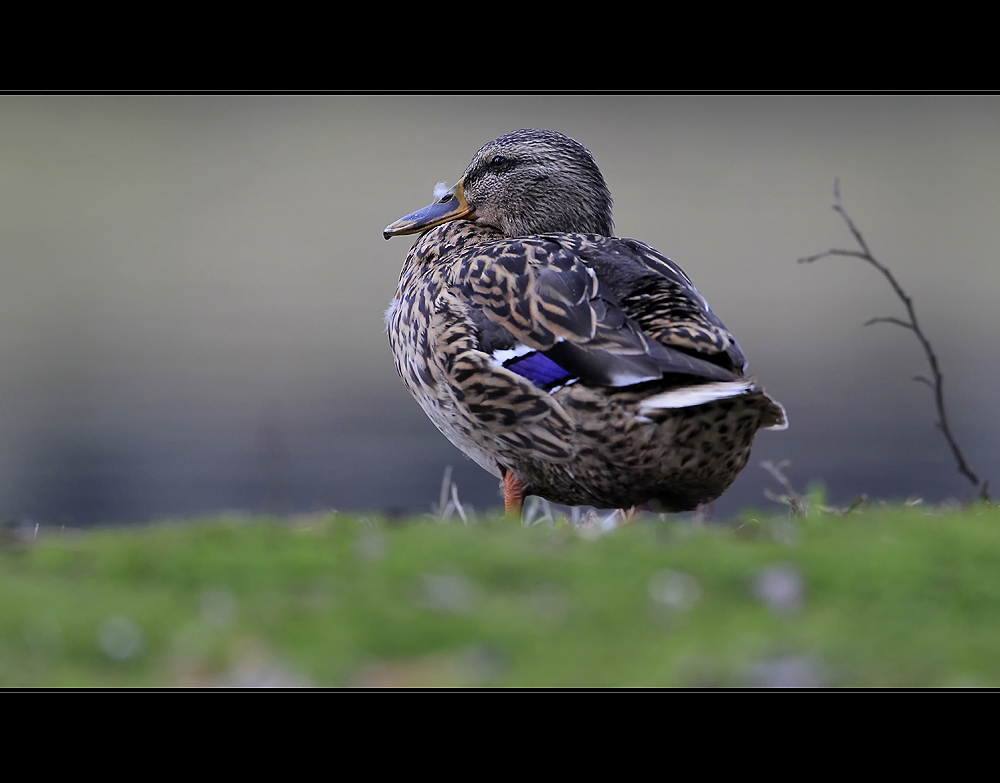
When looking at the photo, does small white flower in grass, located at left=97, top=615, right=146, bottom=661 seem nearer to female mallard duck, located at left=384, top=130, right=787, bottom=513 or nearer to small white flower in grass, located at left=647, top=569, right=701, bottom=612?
small white flower in grass, located at left=647, top=569, right=701, bottom=612

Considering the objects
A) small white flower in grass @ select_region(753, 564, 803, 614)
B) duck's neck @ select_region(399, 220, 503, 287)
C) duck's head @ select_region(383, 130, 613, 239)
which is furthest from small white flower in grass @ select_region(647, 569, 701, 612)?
duck's head @ select_region(383, 130, 613, 239)

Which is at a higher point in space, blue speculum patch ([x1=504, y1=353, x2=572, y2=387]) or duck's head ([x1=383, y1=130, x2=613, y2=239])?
duck's head ([x1=383, y1=130, x2=613, y2=239])

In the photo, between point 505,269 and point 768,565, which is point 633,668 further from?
point 505,269

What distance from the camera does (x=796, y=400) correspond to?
24.2m

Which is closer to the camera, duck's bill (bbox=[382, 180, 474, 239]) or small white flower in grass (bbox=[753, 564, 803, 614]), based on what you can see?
small white flower in grass (bbox=[753, 564, 803, 614])

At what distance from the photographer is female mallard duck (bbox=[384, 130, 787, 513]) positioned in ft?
17.7

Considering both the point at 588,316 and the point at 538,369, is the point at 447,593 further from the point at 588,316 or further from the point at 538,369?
the point at 588,316

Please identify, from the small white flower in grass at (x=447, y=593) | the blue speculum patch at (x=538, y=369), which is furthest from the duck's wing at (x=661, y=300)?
the small white flower in grass at (x=447, y=593)

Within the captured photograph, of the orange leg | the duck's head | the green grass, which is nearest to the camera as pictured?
the green grass

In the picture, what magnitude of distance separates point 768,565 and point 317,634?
1.33 meters

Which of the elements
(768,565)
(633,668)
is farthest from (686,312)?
(633,668)

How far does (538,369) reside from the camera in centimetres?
568

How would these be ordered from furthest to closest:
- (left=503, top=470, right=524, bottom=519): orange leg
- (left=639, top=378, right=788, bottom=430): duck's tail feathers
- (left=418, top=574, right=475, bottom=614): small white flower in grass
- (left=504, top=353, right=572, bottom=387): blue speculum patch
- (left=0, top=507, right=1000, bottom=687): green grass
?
(left=503, top=470, right=524, bottom=519): orange leg → (left=504, top=353, right=572, bottom=387): blue speculum patch → (left=639, top=378, right=788, bottom=430): duck's tail feathers → (left=418, top=574, right=475, bottom=614): small white flower in grass → (left=0, top=507, right=1000, bottom=687): green grass

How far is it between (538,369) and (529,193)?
2027 mm
